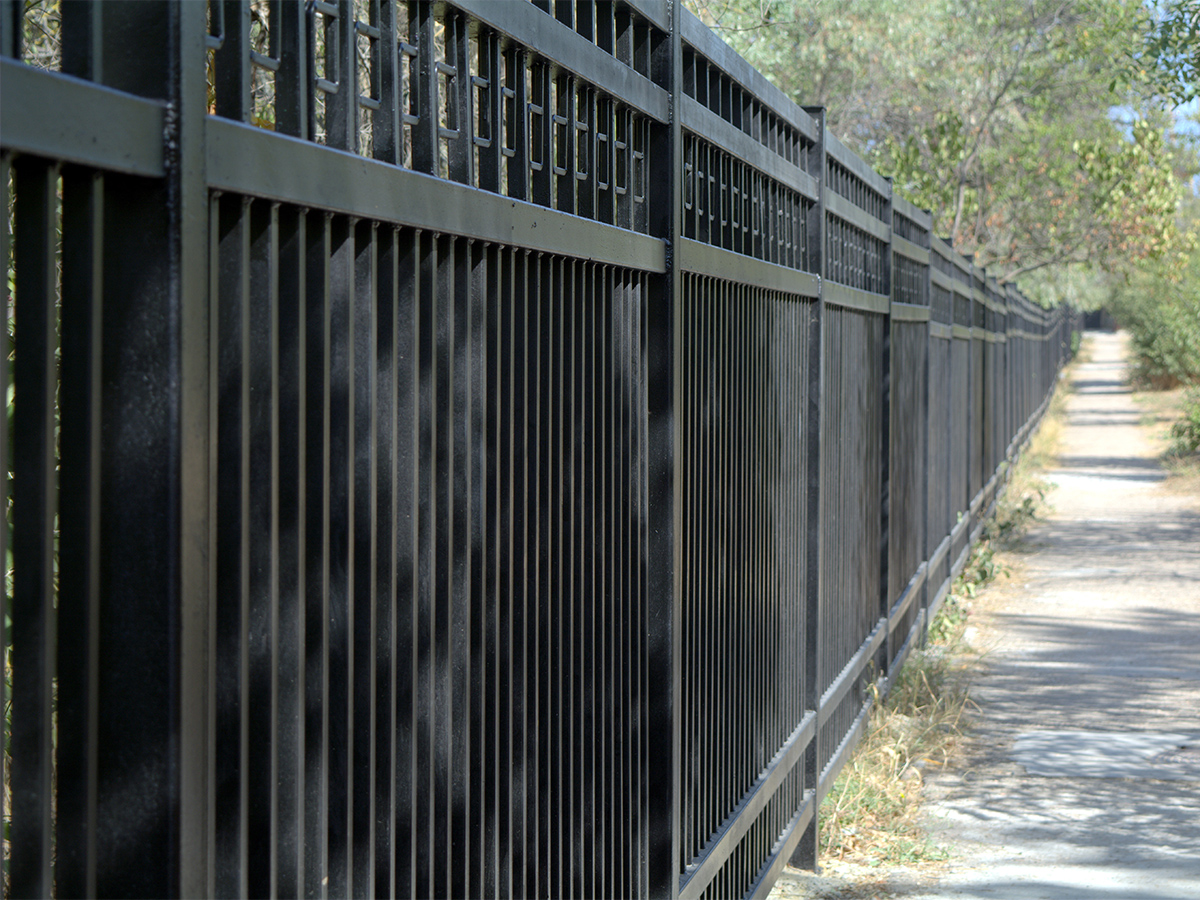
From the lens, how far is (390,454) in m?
1.79

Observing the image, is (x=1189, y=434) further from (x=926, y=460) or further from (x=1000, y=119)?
(x=926, y=460)

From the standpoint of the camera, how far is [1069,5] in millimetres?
19797

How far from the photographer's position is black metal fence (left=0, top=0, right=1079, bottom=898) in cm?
128

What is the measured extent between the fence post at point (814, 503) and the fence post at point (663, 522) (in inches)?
70.3

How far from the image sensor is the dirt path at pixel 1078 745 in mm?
4730

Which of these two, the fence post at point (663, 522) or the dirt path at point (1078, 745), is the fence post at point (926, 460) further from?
the fence post at point (663, 522)

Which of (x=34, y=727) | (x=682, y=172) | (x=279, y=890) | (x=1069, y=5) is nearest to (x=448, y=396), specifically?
(x=279, y=890)

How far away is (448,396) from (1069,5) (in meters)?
20.2

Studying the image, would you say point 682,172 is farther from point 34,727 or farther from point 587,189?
point 34,727

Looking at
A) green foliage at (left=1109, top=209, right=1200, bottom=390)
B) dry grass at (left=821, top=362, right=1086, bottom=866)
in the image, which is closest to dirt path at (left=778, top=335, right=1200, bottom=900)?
dry grass at (left=821, top=362, right=1086, bottom=866)

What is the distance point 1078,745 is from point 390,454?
5.39m

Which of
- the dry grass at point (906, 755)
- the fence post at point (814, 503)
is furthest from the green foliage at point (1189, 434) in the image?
the fence post at point (814, 503)

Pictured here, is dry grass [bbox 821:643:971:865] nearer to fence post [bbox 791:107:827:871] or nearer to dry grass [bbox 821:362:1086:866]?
dry grass [bbox 821:362:1086:866]

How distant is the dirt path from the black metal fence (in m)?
1.27
